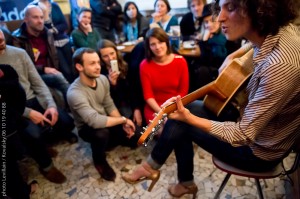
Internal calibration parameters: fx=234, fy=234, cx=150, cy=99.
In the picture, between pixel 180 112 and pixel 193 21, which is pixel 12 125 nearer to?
pixel 180 112

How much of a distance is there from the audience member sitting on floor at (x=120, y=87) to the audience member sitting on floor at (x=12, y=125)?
2.26 feet

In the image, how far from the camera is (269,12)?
75cm

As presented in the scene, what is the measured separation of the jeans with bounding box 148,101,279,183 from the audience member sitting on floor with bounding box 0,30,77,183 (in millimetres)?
815

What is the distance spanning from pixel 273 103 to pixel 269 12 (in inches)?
11.6

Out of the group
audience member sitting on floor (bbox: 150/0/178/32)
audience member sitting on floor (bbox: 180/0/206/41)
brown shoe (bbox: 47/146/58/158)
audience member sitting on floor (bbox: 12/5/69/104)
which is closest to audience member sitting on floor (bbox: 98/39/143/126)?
audience member sitting on floor (bbox: 12/5/69/104)

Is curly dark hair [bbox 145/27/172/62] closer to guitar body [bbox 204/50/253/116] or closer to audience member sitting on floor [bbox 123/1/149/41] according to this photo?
guitar body [bbox 204/50/253/116]

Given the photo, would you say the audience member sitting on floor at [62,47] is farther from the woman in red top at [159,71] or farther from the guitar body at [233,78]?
the guitar body at [233,78]

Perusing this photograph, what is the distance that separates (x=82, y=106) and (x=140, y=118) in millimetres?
484

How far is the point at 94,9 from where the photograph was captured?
3369 mm

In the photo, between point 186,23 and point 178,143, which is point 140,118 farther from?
point 186,23

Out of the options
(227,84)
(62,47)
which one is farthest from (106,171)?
(62,47)

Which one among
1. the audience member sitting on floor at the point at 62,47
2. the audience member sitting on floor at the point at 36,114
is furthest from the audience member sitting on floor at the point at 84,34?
the audience member sitting on floor at the point at 36,114

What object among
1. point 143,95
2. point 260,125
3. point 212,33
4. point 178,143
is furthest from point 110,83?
point 260,125

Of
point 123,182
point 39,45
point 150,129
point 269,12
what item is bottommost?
point 123,182
